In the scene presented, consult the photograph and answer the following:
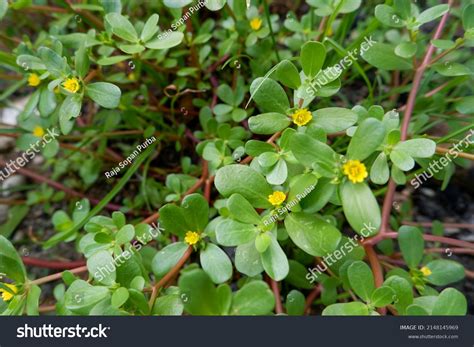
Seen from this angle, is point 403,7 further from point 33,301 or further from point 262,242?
point 33,301

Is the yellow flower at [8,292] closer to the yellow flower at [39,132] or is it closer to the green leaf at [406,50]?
the yellow flower at [39,132]

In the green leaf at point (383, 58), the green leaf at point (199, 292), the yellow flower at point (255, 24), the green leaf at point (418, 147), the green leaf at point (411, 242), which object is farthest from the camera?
the yellow flower at point (255, 24)

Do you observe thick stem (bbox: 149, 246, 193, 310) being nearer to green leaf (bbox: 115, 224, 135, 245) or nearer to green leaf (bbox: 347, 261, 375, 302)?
green leaf (bbox: 115, 224, 135, 245)

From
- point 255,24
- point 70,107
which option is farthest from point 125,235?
point 255,24

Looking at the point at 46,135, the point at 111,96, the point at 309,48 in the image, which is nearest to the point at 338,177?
the point at 309,48

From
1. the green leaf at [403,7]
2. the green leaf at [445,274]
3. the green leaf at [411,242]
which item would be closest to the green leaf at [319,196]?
the green leaf at [411,242]

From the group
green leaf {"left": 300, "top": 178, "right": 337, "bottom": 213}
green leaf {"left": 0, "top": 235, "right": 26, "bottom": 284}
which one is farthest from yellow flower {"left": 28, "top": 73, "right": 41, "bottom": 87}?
green leaf {"left": 300, "top": 178, "right": 337, "bottom": 213}

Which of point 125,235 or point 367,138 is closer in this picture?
point 367,138
